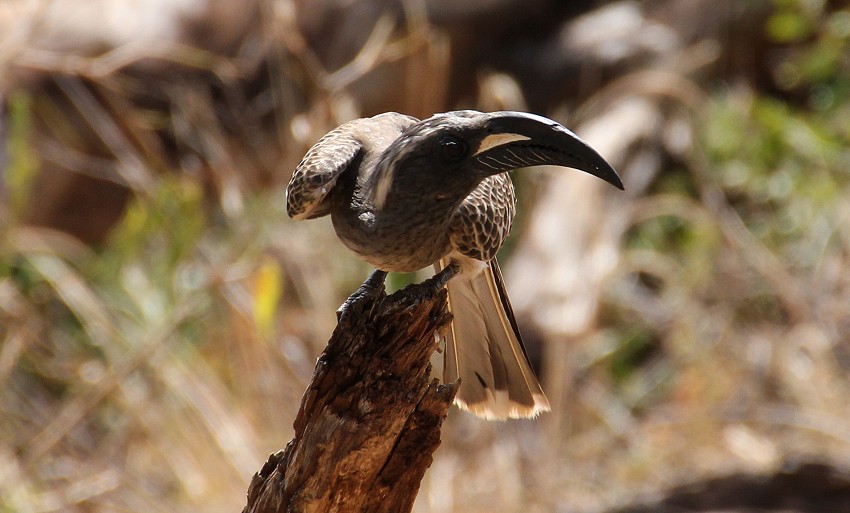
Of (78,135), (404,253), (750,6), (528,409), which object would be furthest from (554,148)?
(750,6)

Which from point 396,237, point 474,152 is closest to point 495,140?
point 474,152

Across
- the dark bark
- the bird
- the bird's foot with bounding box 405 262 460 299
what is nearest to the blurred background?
the bird

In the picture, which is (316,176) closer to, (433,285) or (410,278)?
(433,285)

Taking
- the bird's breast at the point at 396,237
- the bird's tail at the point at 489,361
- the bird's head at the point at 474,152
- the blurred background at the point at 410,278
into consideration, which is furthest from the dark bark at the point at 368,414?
the blurred background at the point at 410,278

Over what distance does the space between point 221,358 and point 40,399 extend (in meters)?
0.97

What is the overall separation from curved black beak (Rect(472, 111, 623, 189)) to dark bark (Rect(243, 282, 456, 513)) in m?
0.35

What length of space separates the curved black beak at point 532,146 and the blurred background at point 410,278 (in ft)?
6.03

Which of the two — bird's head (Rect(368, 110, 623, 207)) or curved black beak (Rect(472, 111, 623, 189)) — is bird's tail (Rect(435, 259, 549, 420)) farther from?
curved black beak (Rect(472, 111, 623, 189))

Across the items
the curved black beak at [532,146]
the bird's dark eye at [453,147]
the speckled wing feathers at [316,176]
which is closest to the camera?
the curved black beak at [532,146]

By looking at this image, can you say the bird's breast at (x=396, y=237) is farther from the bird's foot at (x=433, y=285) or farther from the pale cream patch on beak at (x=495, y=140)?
the pale cream patch on beak at (x=495, y=140)

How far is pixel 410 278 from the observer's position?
4.40 m

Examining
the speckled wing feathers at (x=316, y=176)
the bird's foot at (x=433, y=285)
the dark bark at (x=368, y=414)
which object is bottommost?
the dark bark at (x=368, y=414)

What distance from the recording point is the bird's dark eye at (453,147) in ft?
7.22

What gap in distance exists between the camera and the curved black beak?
207 centimetres
